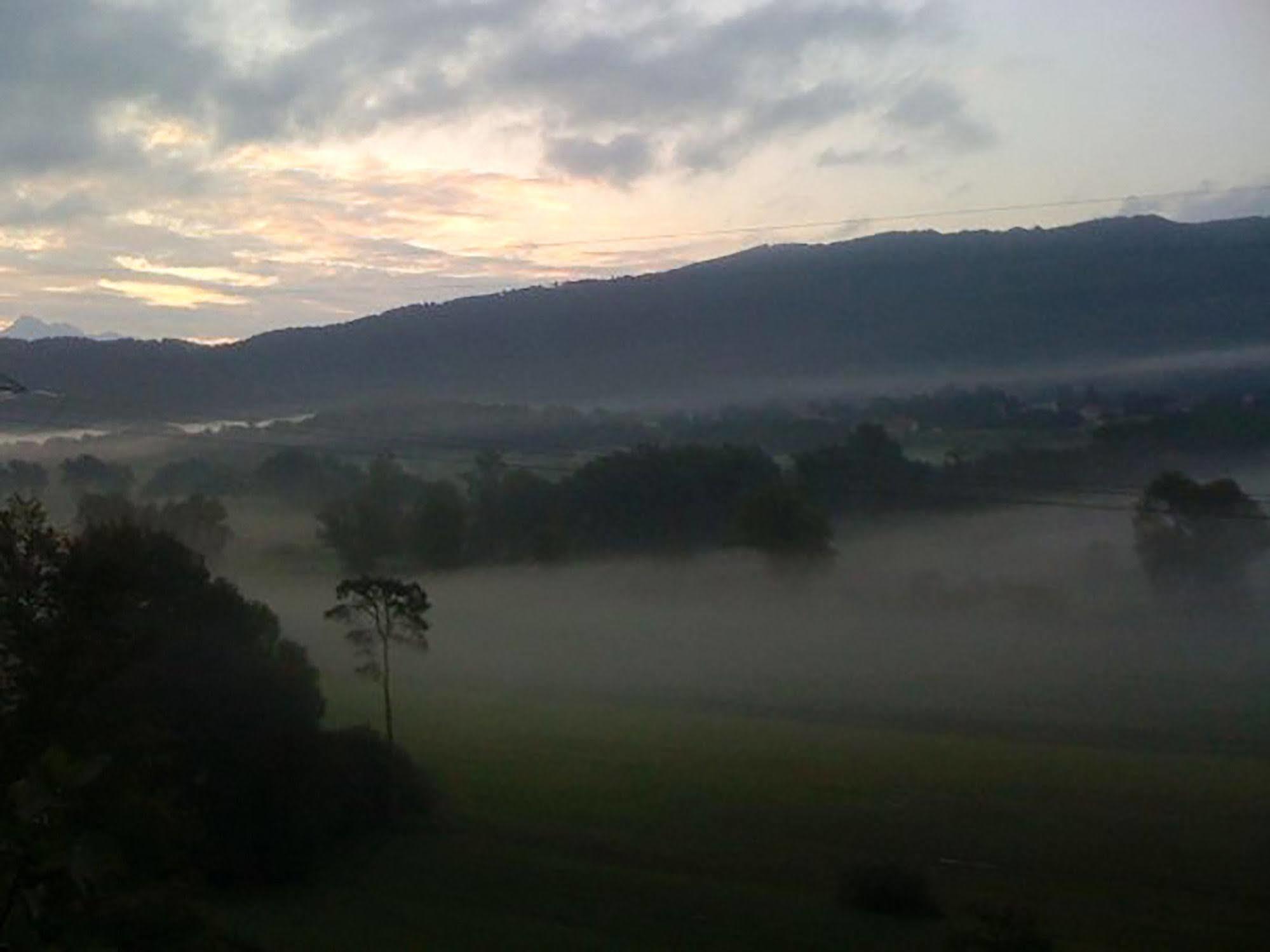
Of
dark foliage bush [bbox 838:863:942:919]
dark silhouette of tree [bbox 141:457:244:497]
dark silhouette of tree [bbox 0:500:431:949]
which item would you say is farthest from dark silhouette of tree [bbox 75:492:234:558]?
dark foliage bush [bbox 838:863:942:919]

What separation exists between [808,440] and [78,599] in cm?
2852

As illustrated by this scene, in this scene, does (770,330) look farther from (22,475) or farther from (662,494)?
(22,475)

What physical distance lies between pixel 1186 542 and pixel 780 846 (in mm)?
18573

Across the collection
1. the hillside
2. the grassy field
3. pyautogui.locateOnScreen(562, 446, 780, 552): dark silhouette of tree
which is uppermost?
the hillside

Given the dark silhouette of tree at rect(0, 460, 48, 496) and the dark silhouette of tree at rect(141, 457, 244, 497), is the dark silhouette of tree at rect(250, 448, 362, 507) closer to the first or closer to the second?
the dark silhouette of tree at rect(141, 457, 244, 497)

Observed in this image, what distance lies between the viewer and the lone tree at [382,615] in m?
26.4

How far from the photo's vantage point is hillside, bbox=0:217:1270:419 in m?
36.7

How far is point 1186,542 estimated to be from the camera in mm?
31812

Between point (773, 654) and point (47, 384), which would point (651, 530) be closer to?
point (773, 654)

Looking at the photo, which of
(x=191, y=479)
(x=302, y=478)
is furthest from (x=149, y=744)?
(x=302, y=478)

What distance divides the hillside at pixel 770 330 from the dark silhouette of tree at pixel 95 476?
3717 mm

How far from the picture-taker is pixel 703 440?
39.5m

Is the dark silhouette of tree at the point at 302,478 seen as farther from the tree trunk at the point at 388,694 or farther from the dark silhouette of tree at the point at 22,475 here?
the tree trunk at the point at 388,694

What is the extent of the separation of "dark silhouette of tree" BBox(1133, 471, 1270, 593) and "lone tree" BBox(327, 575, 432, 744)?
16159 mm
